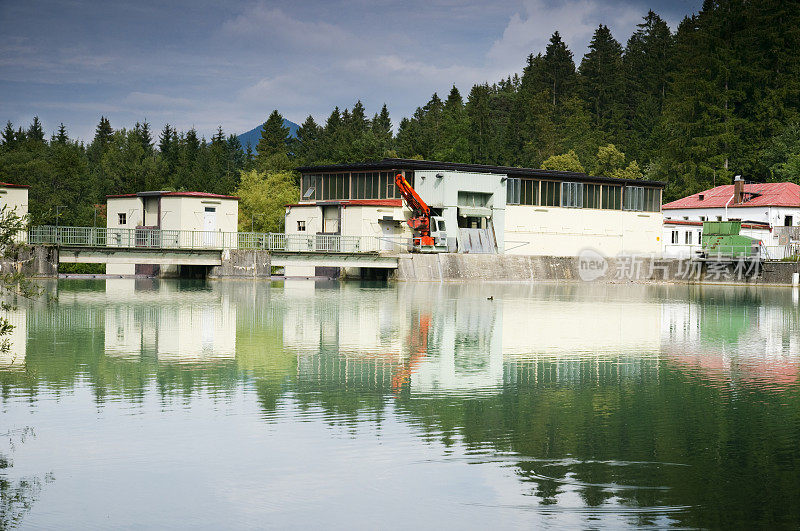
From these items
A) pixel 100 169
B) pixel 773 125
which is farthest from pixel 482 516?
pixel 100 169

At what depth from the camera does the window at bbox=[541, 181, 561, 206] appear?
7419 cm

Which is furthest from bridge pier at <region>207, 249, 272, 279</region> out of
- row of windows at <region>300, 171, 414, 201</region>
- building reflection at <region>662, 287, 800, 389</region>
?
building reflection at <region>662, 287, 800, 389</region>

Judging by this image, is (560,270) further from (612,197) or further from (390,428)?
(390,428)

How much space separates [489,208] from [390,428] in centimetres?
5746

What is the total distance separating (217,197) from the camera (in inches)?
2525

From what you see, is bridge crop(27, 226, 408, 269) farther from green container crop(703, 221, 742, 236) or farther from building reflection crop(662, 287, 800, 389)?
green container crop(703, 221, 742, 236)

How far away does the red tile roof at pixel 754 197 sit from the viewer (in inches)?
3273

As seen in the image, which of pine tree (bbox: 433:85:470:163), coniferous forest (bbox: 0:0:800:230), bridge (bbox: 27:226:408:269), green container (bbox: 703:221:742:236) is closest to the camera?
bridge (bbox: 27:226:408:269)

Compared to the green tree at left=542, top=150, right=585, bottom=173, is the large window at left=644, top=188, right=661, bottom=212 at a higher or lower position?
lower

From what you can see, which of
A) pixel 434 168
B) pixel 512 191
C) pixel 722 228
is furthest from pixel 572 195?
pixel 722 228

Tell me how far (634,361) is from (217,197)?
4576cm

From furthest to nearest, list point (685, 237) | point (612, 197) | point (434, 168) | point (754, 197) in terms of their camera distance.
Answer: point (754, 197) < point (685, 237) < point (612, 197) < point (434, 168)

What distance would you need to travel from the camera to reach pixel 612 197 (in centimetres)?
7800

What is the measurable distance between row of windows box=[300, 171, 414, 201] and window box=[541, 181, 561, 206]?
1155cm
